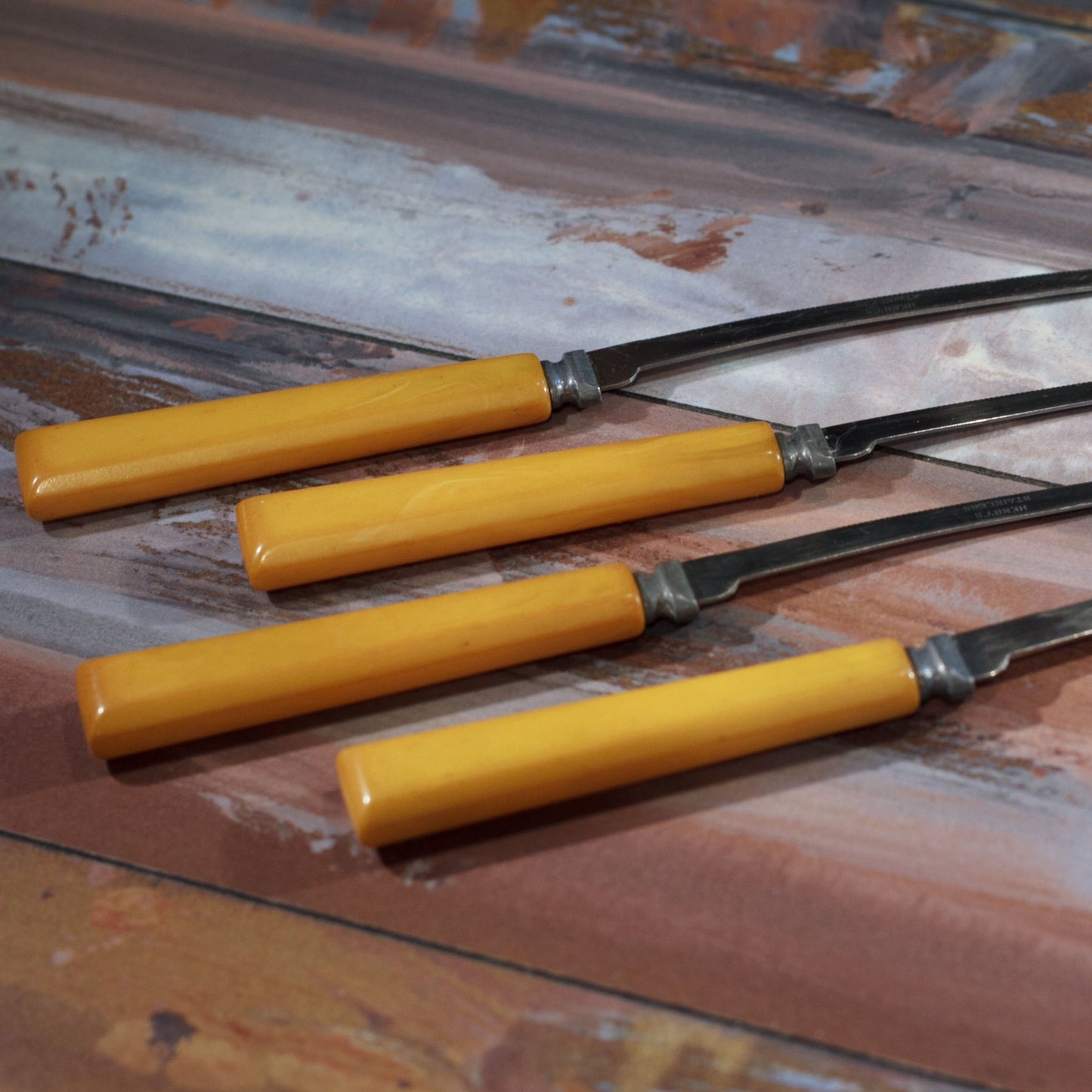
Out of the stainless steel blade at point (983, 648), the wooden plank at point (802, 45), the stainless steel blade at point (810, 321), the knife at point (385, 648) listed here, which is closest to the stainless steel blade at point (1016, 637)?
the stainless steel blade at point (983, 648)

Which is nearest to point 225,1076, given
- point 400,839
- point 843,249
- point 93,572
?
point 400,839

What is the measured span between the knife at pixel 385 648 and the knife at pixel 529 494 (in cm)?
6

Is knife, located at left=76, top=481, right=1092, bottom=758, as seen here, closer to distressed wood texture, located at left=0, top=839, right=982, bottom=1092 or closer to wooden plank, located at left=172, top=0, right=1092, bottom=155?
distressed wood texture, located at left=0, top=839, right=982, bottom=1092

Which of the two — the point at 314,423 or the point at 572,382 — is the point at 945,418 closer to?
the point at 572,382

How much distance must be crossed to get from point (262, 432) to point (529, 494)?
213 mm

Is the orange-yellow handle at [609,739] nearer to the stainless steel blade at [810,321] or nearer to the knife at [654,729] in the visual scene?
the knife at [654,729]

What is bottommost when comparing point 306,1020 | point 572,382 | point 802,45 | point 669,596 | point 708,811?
point 306,1020

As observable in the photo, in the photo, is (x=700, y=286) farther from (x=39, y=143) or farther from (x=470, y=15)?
(x=39, y=143)

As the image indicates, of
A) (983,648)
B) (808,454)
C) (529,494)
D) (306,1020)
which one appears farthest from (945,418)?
(306,1020)

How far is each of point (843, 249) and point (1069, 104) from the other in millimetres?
341

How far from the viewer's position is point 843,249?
105cm

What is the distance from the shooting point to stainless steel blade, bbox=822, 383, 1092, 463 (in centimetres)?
88

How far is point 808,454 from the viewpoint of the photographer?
87 centimetres

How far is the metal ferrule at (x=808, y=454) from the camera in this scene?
87cm
